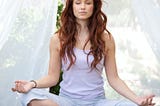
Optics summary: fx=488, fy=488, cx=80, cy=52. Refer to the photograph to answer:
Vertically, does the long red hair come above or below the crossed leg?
above

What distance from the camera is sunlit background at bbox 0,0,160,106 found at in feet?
10.0

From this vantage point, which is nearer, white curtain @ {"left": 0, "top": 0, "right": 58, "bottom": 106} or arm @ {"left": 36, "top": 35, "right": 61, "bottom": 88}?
arm @ {"left": 36, "top": 35, "right": 61, "bottom": 88}

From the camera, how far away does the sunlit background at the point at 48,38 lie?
3.05 metres

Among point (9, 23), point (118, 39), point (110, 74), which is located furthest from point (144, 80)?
point (9, 23)

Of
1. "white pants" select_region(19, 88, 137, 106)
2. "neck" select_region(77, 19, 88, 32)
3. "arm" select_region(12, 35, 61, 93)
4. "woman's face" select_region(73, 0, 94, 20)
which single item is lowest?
"white pants" select_region(19, 88, 137, 106)

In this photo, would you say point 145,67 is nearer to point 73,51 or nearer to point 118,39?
point 118,39

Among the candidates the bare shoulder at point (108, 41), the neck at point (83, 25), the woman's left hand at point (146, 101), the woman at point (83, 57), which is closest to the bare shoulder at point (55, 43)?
the woman at point (83, 57)

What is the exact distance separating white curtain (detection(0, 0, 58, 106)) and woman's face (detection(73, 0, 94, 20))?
426mm

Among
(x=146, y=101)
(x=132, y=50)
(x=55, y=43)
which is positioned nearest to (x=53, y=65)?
(x=55, y=43)

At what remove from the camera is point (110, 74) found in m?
2.84

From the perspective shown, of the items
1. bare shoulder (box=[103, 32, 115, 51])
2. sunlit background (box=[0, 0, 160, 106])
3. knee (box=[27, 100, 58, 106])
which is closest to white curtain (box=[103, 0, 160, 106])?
sunlit background (box=[0, 0, 160, 106])

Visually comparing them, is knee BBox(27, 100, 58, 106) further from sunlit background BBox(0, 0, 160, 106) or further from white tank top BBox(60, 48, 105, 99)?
sunlit background BBox(0, 0, 160, 106)

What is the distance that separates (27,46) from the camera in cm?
316

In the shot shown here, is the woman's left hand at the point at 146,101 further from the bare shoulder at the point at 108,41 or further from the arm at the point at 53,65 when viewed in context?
the arm at the point at 53,65
